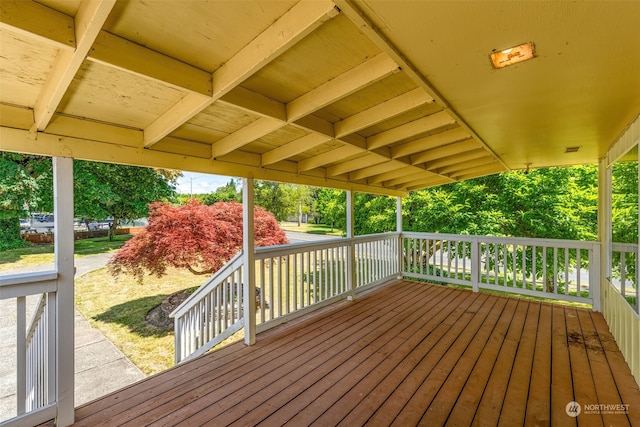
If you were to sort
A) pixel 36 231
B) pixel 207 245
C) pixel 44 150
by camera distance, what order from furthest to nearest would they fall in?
pixel 36 231
pixel 207 245
pixel 44 150

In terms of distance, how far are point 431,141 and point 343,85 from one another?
171 cm

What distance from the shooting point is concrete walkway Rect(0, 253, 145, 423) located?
139 inches

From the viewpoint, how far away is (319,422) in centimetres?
187

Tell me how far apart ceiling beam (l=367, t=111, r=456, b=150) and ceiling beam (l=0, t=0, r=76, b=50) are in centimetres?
235

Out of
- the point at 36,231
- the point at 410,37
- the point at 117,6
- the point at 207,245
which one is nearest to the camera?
the point at 117,6

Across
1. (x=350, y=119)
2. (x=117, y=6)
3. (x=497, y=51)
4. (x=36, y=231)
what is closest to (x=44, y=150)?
(x=117, y=6)

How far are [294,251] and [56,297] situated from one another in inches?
90.3

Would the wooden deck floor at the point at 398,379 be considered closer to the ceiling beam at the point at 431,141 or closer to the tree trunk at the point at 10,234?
the ceiling beam at the point at 431,141

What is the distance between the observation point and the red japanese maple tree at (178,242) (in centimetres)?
480

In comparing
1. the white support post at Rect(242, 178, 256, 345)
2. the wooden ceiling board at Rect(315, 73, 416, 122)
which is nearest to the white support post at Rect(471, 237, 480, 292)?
the wooden ceiling board at Rect(315, 73, 416, 122)

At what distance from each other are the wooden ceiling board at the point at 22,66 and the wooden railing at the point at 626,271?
4202 mm

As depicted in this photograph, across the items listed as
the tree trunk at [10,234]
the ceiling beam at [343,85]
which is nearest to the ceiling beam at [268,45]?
the ceiling beam at [343,85]

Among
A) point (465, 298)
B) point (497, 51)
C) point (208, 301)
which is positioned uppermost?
point (497, 51)

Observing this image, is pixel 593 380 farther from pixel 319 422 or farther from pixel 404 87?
pixel 404 87
